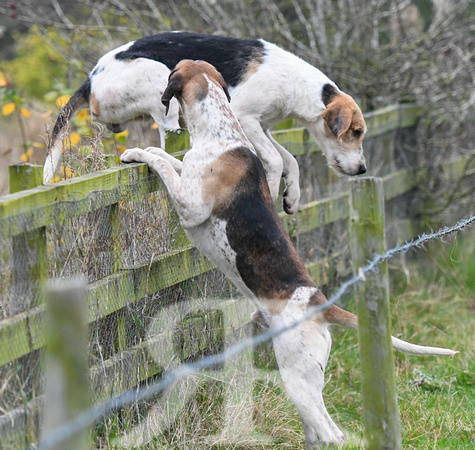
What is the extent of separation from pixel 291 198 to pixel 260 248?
128 cm

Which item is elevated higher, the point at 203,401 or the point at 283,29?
the point at 283,29

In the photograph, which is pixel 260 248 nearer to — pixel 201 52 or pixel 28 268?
pixel 28 268

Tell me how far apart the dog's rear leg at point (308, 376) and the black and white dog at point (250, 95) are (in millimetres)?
1329

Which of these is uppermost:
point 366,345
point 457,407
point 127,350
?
point 366,345

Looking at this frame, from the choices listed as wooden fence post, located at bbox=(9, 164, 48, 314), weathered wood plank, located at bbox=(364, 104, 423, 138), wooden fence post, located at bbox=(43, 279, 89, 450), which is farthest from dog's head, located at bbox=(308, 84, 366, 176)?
wooden fence post, located at bbox=(43, 279, 89, 450)

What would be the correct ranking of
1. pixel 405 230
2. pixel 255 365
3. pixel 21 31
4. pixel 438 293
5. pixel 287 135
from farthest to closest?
1. pixel 21 31
2. pixel 405 230
3. pixel 438 293
4. pixel 287 135
5. pixel 255 365

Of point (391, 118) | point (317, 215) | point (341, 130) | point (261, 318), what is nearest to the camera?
point (261, 318)

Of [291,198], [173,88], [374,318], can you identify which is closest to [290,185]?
[291,198]

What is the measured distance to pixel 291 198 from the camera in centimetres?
502

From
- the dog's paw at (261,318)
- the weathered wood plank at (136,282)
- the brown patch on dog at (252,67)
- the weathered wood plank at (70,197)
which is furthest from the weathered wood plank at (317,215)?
the weathered wood plank at (70,197)

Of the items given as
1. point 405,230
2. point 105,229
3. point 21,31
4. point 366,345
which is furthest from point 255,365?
point 21,31

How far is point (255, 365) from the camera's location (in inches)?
193

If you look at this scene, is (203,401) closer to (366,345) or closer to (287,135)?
(366,345)

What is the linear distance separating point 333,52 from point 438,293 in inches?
119
